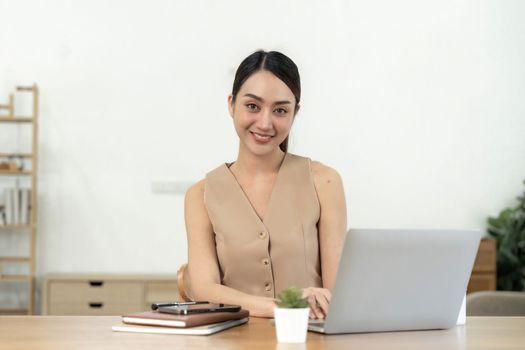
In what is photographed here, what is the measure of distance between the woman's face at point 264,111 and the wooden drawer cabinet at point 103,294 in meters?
3.50

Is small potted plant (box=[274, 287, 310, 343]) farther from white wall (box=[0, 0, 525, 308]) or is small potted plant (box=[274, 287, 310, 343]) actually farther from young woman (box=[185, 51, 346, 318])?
white wall (box=[0, 0, 525, 308])

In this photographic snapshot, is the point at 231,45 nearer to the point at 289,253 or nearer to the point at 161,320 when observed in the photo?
the point at 289,253

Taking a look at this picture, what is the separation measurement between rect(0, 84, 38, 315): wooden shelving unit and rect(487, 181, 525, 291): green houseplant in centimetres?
352

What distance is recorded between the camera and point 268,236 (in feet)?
8.70

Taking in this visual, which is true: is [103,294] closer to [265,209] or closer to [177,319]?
[265,209]

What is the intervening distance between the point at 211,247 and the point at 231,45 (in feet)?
13.3

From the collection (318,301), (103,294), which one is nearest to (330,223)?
(318,301)

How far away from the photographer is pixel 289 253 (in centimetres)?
267

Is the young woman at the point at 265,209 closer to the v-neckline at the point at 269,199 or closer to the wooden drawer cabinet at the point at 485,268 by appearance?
the v-neckline at the point at 269,199

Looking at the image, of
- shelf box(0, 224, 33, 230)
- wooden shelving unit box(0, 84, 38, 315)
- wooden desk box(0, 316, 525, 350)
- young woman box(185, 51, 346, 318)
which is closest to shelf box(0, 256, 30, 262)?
wooden shelving unit box(0, 84, 38, 315)

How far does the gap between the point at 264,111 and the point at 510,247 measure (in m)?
4.56

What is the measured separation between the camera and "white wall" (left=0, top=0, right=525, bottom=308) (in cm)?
644

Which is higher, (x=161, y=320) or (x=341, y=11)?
(x=341, y=11)

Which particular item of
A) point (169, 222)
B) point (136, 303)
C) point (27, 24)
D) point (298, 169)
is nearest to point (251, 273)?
point (298, 169)
